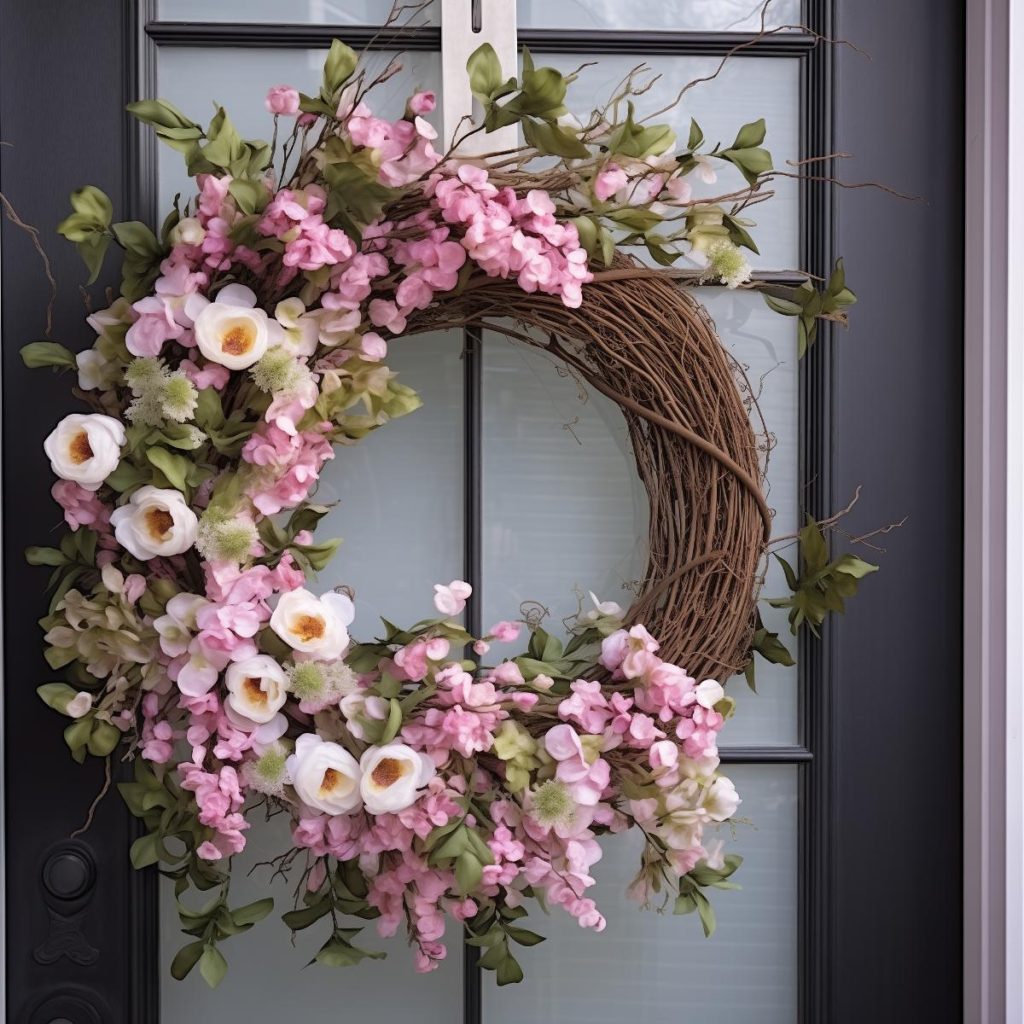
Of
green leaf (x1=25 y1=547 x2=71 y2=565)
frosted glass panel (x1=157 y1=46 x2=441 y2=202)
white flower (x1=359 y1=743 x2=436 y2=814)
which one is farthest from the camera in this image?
frosted glass panel (x1=157 y1=46 x2=441 y2=202)

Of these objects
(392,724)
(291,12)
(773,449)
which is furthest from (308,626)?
(291,12)

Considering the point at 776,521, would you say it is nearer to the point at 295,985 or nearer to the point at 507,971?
the point at 507,971

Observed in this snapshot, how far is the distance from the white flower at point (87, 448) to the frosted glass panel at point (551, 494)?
0.40 meters

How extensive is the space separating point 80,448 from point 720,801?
2.19 feet

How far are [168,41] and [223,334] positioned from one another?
1.37 ft

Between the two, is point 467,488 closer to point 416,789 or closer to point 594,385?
point 594,385

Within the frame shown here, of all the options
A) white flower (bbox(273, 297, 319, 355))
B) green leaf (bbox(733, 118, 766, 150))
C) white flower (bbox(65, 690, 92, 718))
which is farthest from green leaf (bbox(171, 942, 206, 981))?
green leaf (bbox(733, 118, 766, 150))

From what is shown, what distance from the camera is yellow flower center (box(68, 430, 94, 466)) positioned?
916mm

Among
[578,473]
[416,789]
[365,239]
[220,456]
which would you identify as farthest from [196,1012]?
[365,239]

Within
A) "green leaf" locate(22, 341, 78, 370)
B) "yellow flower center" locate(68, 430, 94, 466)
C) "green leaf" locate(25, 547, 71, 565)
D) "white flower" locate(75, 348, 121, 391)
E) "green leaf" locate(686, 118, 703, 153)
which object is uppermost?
"green leaf" locate(686, 118, 703, 153)

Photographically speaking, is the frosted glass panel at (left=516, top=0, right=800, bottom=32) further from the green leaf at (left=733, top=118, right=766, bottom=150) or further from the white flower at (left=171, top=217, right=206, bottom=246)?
the white flower at (left=171, top=217, right=206, bottom=246)

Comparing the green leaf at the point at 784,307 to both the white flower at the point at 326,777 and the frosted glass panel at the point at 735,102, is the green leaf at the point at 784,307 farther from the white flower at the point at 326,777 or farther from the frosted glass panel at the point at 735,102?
the white flower at the point at 326,777

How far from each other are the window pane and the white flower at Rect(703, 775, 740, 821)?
0.82 ft

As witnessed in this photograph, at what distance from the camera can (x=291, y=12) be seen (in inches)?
43.6
